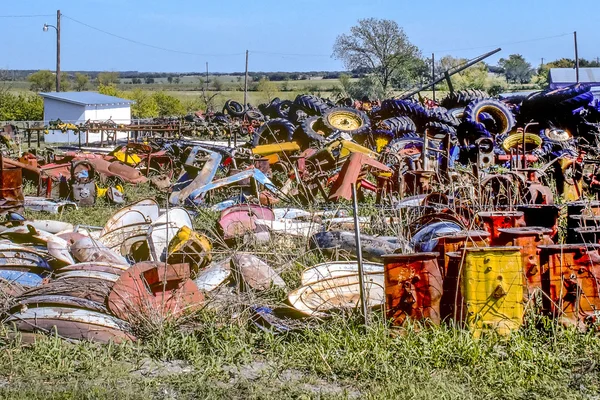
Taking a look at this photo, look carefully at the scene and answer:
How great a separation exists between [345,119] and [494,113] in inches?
140

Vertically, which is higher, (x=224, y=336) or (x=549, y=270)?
(x=549, y=270)

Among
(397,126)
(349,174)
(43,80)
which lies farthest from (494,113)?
(43,80)

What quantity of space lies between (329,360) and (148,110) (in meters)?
46.9

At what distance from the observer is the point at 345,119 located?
18172 millimetres

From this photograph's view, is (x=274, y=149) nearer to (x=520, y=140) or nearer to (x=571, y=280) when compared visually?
(x=520, y=140)

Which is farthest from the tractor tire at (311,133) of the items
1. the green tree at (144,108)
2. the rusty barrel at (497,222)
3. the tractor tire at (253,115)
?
the green tree at (144,108)

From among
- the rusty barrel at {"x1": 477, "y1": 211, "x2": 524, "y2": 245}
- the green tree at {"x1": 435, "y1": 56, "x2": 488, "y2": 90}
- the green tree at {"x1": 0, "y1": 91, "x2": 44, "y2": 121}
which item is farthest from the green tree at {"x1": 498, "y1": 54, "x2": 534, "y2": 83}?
the rusty barrel at {"x1": 477, "y1": 211, "x2": 524, "y2": 245}

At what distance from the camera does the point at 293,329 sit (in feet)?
18.7

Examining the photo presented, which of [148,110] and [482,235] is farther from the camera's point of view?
[148,110]

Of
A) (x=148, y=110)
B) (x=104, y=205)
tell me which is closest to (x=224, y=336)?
(x=104, y=205)

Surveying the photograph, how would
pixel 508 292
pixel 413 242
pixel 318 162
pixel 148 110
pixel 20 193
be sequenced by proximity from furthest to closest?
pixel 148 110, pixel 318 162, pixel 20 193, pixel 413 242, pixel 508 292

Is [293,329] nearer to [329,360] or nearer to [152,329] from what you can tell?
[329,360]

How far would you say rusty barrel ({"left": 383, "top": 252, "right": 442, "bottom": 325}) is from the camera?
550 cm

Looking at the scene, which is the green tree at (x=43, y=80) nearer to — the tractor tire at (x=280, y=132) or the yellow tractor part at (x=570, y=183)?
the tractor tire at (x=280, y=132)
